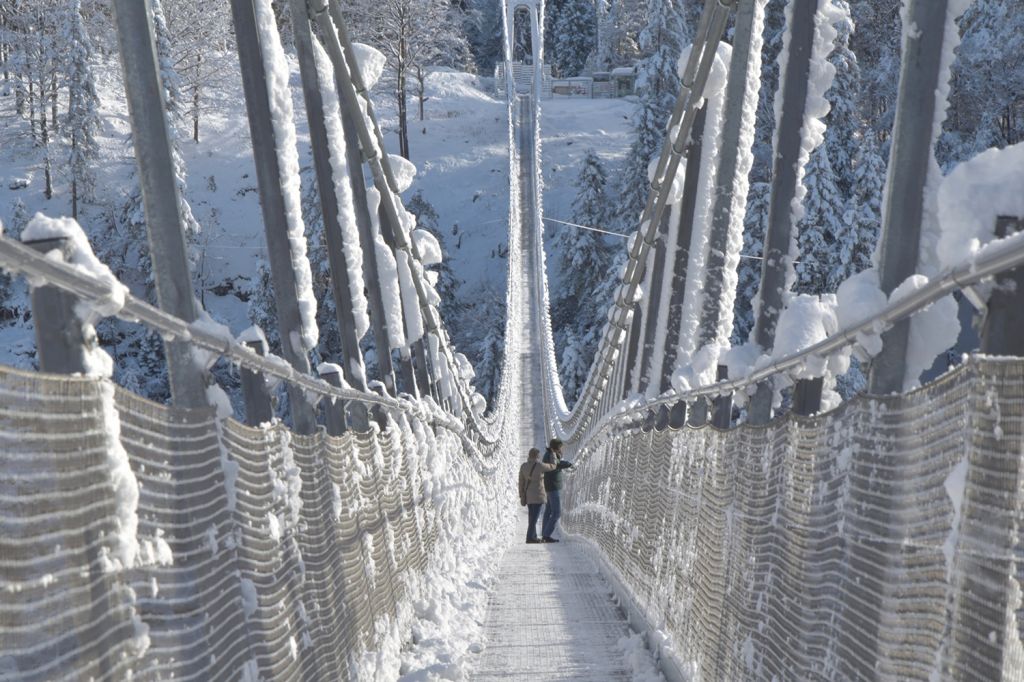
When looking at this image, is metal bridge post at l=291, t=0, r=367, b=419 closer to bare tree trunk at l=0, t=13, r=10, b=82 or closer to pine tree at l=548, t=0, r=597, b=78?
bare tree trunk at l=0, t=13, r=10, b=82

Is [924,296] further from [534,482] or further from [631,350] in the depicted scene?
[534,482]

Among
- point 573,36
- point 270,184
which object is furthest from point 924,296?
point 573,36

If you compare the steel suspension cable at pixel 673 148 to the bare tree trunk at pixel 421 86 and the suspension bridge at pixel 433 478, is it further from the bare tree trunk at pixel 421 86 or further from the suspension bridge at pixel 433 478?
the bare tree trunk at pixel 421 86

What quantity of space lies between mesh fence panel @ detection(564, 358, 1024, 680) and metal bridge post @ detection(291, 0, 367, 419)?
2123 mm

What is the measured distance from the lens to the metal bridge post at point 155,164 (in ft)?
10.7

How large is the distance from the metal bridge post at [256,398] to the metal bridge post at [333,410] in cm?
132

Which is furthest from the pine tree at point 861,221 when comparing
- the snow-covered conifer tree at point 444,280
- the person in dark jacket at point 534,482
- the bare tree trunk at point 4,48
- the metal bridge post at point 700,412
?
the bare tree trunk at point 4,48

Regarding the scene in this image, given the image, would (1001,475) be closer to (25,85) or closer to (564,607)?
(564,607)

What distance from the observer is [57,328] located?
191cm

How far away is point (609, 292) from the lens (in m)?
47.3

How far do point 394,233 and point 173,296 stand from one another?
20.8ft

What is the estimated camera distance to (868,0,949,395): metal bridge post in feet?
9.87

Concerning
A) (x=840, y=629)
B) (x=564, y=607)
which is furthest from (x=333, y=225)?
(x=840, y=629)

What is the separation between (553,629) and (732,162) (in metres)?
2.58
